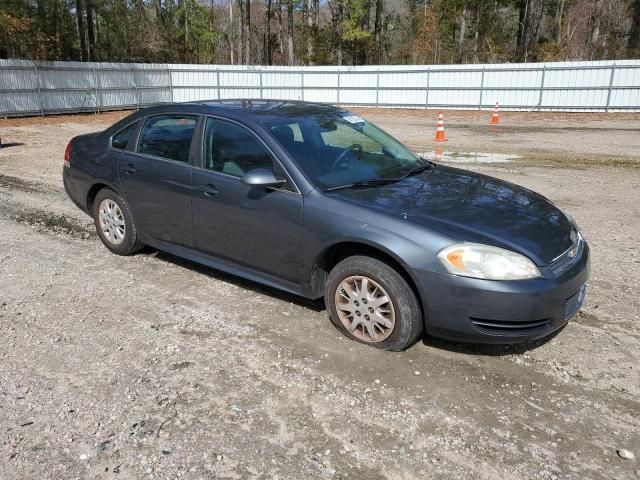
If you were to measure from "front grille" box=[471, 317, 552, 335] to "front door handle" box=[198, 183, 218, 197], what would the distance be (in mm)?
2226

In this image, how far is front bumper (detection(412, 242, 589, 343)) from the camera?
10.7 feet

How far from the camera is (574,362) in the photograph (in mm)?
3580

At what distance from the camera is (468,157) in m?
12.6

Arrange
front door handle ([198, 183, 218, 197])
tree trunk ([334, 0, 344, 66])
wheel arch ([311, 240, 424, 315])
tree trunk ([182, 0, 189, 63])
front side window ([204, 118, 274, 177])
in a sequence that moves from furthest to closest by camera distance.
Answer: tree trunk ([334, 0, 344, 66]) → tree trunk ([182, 0, 189, 63]) → front door handle ([198, 183, 218, 197]) → front side window ([204, 118, 274, 177]) → wheel arch ([311, 240, 424, 315])

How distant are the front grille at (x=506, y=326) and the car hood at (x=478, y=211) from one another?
389mm

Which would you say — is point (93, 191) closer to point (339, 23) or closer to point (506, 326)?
point (506, 326)

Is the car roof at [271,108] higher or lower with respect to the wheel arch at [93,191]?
higher

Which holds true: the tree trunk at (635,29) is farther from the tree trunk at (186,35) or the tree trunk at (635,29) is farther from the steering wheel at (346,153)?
the steering wheel at (346,153)

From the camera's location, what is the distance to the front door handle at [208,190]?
14.4ft

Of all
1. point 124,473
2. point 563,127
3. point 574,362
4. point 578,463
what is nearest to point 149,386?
point 124,473

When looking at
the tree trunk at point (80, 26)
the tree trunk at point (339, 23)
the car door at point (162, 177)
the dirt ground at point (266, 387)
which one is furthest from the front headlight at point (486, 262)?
the tree trunk at point (339, 23)

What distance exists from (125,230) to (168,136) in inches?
42.9

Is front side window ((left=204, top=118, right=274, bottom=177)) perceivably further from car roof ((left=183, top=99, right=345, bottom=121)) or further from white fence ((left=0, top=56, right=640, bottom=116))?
white fence ((left=0, top=56, right=640, bottom=116))

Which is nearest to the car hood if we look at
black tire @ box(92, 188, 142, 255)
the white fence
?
black tire @ box(92, 188, 142, 255)
